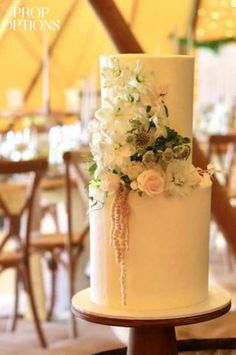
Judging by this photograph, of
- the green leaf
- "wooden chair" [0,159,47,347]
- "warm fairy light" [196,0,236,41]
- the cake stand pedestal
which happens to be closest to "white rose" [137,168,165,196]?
the green leaf

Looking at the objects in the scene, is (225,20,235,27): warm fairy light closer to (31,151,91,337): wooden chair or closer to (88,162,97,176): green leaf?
(31,151,91,337): wooden chair

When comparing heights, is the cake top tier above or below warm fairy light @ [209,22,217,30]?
below

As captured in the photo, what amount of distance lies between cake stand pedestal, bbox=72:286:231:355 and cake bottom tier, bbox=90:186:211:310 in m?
0.03

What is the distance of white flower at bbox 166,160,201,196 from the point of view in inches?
77.2

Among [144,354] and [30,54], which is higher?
[30,54]

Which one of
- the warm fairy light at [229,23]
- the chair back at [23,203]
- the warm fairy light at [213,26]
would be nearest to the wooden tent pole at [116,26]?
the chair back at [23,203]

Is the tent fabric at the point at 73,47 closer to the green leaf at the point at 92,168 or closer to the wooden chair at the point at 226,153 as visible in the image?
the wooden chair at the point at 226,153

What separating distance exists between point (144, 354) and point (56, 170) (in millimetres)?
3062

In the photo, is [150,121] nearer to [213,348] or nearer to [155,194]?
[155,194]

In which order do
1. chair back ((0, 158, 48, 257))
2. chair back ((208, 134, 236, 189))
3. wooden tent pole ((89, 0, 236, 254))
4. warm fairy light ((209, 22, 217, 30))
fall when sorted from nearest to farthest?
wooden tent pole ((89, 0, 236, 254))
chair back ((0, 158, 48, 257))
chair back ((208, 134, 236, 189))
warm fairy light ((209, 22, 217, 30))

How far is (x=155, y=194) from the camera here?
1940mm

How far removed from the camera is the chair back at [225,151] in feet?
17.3

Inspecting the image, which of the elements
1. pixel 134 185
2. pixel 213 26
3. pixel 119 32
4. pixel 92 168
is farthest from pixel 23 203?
pixel 213 26

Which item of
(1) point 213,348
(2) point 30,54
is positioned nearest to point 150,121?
(1) point 213,348
